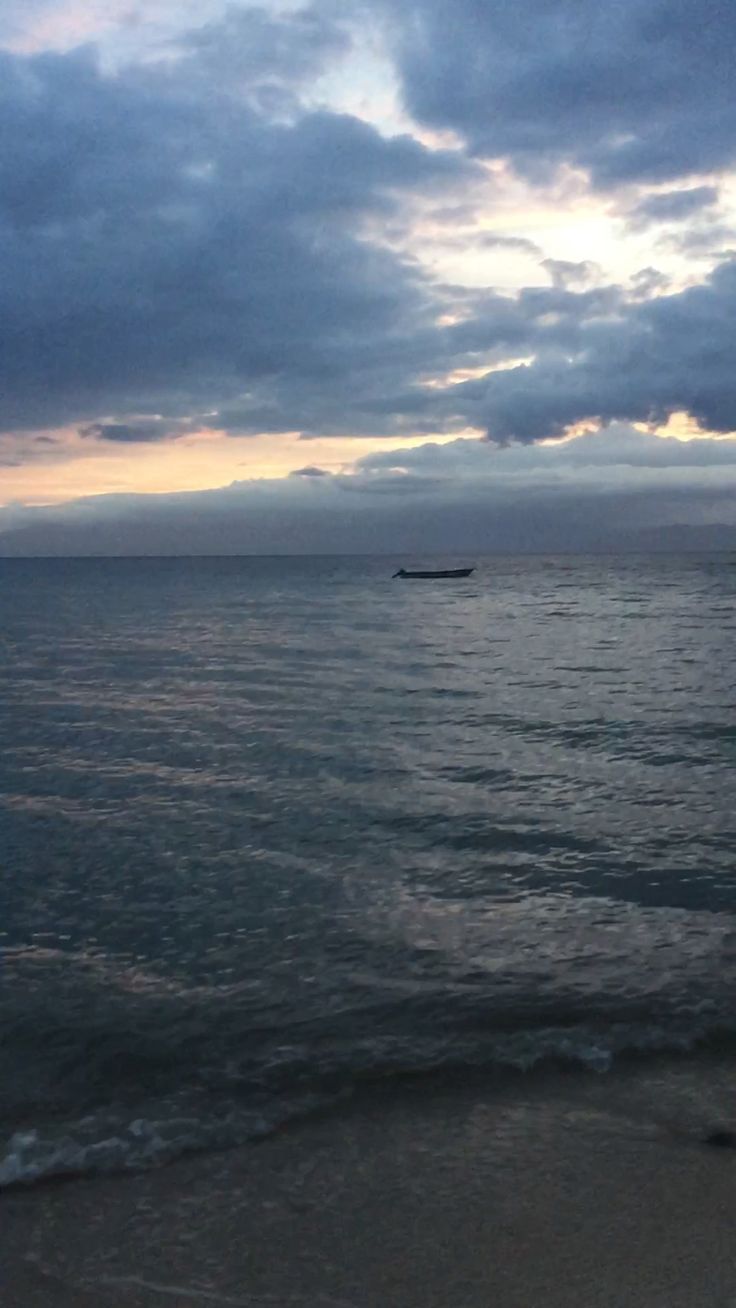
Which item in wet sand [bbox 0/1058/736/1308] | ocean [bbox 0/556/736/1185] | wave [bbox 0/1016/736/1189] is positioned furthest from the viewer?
ocean [bbox 0/556/736/1185]

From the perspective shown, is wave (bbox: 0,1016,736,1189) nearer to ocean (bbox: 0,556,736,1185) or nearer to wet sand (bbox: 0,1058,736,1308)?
ocean (bbox: 0,556,736,1185)

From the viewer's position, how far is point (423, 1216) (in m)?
6.29

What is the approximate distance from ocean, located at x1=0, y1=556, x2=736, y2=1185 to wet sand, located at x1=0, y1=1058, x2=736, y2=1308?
51cm

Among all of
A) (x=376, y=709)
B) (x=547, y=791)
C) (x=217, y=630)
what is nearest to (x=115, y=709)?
(x=376, y=709)

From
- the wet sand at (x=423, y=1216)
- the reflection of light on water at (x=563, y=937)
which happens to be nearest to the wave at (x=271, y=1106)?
the wet sand at (x=423, y=1216)

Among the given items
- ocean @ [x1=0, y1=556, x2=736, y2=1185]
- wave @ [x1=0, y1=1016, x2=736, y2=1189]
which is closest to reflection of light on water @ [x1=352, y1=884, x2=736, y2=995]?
ocean @ [x1=0, y1=556, x2=736, y2=1185]

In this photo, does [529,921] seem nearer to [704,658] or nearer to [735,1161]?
[735,1161]

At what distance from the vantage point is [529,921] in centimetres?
1184

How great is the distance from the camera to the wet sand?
5.61 m

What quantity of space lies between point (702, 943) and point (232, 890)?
19.9ft

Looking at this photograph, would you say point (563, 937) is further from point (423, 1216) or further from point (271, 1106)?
point (423, 1216)

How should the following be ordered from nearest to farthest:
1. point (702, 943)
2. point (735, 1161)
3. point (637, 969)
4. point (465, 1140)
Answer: point (735, 1161) → point (465, 1140) → point (637, 969) → point (702, 943)

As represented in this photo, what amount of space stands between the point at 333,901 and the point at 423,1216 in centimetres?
660

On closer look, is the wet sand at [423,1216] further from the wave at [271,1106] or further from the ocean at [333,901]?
the ocean at [333,901]
